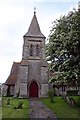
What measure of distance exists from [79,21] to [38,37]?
28.7m

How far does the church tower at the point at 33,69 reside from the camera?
44.7m

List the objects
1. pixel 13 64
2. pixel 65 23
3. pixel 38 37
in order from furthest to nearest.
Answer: pixel 13 64
pixel 38 37
pixel 65 23

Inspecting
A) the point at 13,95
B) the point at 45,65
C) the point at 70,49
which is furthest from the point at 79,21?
the point at 13,95

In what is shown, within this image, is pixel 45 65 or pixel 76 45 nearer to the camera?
pixel 76 45

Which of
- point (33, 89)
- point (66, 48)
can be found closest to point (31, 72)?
point (33, 89)

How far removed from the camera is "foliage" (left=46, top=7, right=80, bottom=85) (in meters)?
21.6

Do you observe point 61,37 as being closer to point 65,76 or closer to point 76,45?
point 76,45

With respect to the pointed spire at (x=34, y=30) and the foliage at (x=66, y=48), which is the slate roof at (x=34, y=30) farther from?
the foliage at (x=66, y=48)

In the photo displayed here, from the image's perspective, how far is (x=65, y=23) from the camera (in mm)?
24203

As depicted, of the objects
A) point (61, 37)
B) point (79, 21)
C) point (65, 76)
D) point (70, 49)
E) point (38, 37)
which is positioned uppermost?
point (38, 37)

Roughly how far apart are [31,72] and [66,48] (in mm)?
25103

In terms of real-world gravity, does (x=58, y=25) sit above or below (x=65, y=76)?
above

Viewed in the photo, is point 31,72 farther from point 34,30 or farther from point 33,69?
point 34,30

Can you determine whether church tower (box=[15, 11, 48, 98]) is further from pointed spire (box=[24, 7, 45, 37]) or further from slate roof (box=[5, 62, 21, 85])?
slate roof (box=[5, 62, 21, 85])
